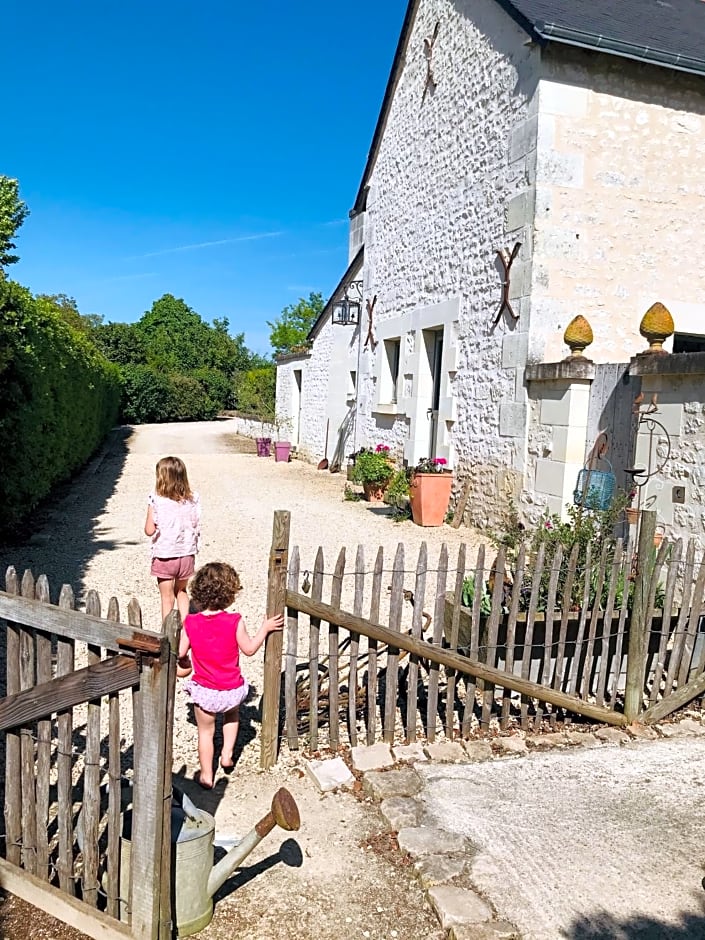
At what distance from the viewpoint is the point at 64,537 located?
7980 millimetres

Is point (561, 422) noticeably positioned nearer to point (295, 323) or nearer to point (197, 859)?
point (197, 859)

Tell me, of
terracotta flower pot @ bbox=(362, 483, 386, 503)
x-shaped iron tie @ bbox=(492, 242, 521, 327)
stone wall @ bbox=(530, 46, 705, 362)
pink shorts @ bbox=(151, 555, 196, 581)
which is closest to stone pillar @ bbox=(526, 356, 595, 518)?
stone wall @ bbox=(530, 46, 705, 362)

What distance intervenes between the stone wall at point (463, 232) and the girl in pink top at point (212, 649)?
5959 millimetres

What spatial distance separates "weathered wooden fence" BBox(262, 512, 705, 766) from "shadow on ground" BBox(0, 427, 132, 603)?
9.31ft

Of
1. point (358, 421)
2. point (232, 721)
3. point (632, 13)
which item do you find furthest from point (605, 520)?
point (358, 421)

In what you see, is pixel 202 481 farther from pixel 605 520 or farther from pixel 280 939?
pixel 280 939

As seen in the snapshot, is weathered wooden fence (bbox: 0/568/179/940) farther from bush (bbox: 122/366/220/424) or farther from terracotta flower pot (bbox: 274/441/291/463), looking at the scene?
bush (bbox: 122/366/220/424)

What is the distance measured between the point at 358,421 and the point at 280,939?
12300 millimetres

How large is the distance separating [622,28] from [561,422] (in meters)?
4.82

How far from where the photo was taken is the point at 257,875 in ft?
8.70

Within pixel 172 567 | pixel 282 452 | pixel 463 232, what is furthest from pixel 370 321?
pixel 172 567

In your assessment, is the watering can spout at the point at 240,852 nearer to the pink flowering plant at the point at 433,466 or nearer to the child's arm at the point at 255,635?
the child's arm at the point at 255,635

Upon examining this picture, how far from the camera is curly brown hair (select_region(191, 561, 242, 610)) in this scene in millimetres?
3252

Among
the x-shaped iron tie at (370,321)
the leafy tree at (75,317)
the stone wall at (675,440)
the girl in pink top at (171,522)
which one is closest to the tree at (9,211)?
the girl in pink top at (171,522)
